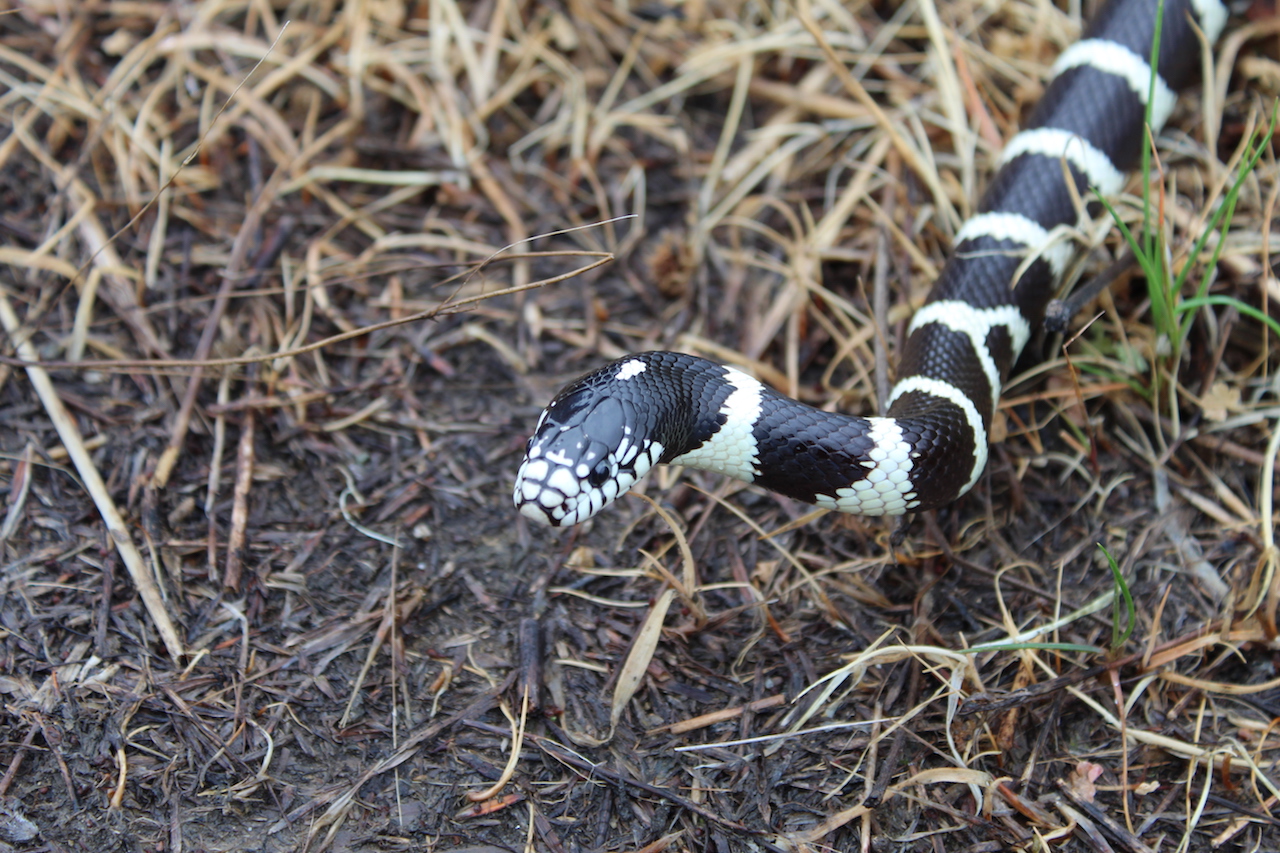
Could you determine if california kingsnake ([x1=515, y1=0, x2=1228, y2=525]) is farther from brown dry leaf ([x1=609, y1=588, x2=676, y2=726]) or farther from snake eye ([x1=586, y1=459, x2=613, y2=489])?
brown dry leaf ([x1=609, y1=588, x2=676, y2=726])

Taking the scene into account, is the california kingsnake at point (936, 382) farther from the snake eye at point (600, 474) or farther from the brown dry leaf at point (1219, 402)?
the brown dry leaf at point (1219, 402)

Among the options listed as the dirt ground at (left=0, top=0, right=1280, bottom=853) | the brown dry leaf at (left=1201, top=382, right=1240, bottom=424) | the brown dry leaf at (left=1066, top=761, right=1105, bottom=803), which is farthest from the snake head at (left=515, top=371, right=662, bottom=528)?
the brown dry leaf at (left=1201, top=382, right=1240, bottom=424)

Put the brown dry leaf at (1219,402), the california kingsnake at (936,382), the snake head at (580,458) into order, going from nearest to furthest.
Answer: the snake head at (580,458) → the california kingsnake at (936,382) → the brown dry leaf at (1219,402)

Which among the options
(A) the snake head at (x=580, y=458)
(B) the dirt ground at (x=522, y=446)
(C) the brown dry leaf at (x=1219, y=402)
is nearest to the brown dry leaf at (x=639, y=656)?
(B) the dirt ground at (x=522, y=446)

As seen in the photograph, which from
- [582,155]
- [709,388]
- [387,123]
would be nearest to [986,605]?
[709,388]

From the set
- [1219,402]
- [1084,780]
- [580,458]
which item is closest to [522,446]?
[580,458]

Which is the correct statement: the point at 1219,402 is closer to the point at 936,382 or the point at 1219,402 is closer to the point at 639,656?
the point at 936,382

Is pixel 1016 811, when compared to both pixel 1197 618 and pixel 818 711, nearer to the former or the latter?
pixel 818 711
